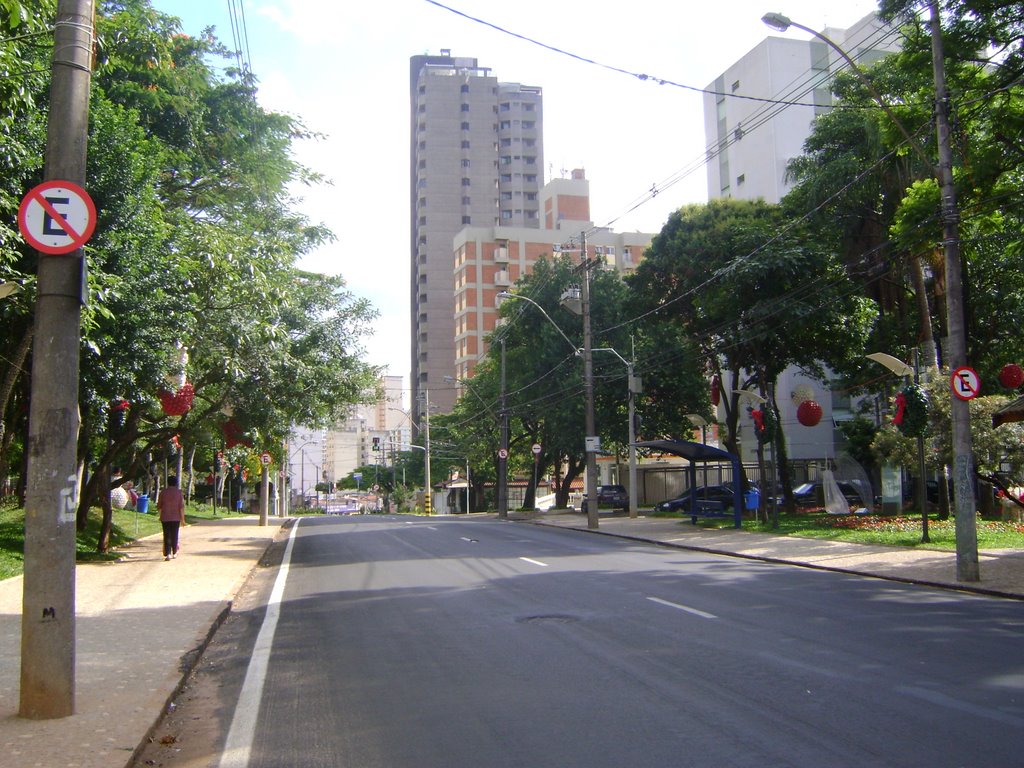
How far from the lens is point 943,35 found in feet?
52.5

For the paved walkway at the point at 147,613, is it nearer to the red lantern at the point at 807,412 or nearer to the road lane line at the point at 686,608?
the road lane line at the point at 686,608

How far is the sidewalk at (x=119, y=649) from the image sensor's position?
5.70 meters

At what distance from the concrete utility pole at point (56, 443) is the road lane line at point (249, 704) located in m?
1.17

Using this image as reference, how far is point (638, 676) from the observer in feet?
25.2

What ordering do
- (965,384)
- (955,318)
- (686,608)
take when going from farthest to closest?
1. (955,318)
2. (965,384)
3. (686,608)

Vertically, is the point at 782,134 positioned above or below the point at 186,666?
above

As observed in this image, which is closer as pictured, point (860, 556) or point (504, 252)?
point (860, 556)

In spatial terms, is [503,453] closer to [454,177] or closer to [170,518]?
[170,518]

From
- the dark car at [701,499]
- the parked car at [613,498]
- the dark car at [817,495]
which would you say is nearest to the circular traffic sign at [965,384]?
the dark car at [817,495]

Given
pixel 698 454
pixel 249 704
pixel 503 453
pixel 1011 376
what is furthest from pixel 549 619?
pixel 503 453

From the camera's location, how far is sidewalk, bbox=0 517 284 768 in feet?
18.7

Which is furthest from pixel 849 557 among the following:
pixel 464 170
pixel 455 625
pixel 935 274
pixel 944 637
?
pixel 464 170

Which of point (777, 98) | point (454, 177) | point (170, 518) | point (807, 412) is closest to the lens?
point (170, 518)

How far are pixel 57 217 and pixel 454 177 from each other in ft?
322
